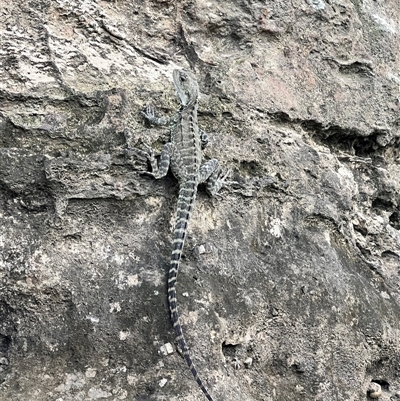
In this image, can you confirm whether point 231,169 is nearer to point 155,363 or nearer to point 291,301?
point 291,301

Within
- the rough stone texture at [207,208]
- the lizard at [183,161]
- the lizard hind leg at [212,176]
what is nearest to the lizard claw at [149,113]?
the lizard at [183,161]

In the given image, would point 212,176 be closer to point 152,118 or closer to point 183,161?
point 183,161

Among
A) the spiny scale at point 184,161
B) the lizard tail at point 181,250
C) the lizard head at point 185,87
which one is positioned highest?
the lizard head at point 185,87

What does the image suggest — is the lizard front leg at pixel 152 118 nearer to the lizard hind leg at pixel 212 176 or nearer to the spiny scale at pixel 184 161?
the spiny scale at pixel 184 161

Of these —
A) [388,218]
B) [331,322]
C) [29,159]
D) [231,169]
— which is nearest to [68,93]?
[29,159]

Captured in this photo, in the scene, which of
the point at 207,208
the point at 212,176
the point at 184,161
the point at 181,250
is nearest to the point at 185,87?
the point at 184,161

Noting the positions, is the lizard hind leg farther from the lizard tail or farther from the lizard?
the lizard tail

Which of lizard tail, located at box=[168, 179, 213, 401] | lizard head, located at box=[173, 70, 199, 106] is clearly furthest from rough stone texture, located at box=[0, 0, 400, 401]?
lizard head, located at box=[173, 70, 199, 106]
